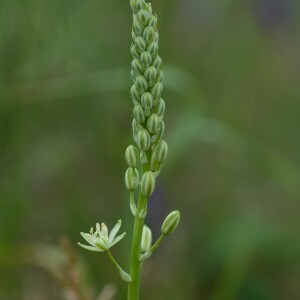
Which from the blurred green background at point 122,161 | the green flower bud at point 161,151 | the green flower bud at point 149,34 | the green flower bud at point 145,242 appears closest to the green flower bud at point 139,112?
the green flower bud at point 161,151

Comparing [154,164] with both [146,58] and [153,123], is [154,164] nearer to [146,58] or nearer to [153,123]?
[153,123]

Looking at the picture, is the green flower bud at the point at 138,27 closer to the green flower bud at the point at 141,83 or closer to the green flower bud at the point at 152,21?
the green flower bud at the point at 152,21

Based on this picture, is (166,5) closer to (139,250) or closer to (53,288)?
(53,288)

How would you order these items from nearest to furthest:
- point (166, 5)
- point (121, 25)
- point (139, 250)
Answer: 1. point (139, 250)
2. point (166, 5)
3. point (121, 25)

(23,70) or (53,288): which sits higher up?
(23,70)

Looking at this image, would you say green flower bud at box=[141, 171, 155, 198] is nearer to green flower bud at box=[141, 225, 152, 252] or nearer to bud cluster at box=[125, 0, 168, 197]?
bud cluster at box=[125, 0, 168, 197]

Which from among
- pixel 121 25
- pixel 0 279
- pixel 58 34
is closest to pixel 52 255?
pixel 0 279

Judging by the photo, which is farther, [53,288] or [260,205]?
[260,205]

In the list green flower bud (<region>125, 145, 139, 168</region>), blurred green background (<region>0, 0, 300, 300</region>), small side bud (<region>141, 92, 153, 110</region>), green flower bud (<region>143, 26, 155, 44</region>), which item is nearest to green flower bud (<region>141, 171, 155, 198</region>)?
Result: green flower bud (<region>125, 145, 139, 168</region>)
